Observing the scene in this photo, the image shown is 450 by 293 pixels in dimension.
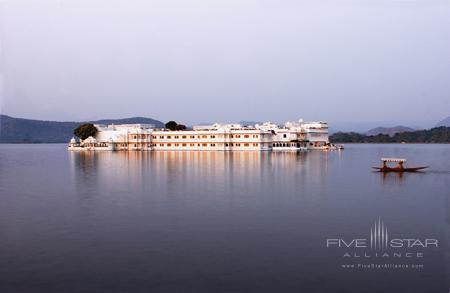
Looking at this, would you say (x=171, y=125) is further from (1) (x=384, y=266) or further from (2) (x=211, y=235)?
(1) (x=384, y=266)

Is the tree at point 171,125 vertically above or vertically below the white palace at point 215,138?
above

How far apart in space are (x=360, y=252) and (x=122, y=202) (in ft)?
40.0

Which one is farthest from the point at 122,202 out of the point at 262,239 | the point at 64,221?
the point at 262,239

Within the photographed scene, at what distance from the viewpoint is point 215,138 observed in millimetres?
86812

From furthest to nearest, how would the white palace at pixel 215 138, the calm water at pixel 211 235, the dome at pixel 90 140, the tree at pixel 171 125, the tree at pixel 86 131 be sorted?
the tree at pixel 171 125 < the tree at pixel 86 131 < the dome at pixel 90 140 < the white palace at pixel 215 138 < the calm water at pixel 211 235

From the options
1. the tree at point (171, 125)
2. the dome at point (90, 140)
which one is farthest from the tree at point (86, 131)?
the tree at point (171, 125)

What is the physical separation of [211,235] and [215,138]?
71.8 m

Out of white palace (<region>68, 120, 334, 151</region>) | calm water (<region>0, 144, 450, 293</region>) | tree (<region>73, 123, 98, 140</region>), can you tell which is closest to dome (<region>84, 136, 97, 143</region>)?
white palace (<region>68, 120, 334, 151</region>)

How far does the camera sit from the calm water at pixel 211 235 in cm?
1095

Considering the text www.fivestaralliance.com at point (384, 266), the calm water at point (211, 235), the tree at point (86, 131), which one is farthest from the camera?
the tree at point (86, 131)

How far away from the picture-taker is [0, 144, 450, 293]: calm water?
10945mm

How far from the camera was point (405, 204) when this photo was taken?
70.7 feet

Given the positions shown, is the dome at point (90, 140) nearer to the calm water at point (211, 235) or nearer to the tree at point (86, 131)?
the tree at point (86, 131)

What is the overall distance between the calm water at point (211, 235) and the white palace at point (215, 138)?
5614 cm
